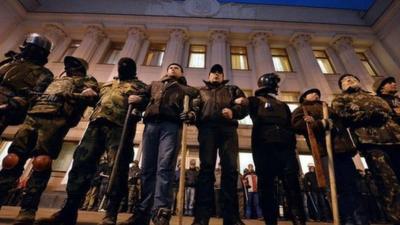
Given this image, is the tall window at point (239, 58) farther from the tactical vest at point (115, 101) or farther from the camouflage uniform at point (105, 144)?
the camouflage uniform at point (105, 144)

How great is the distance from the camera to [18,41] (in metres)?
14.2

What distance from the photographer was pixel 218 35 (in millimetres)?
15000

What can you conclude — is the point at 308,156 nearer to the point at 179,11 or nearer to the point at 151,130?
the point at 151,130

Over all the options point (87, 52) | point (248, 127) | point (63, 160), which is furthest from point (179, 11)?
point (63, 160)

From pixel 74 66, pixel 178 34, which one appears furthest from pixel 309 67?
pixel 74 66

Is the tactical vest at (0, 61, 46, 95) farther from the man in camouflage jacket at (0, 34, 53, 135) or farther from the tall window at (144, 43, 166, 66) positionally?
the tall window at (144, 43, 166, 66)

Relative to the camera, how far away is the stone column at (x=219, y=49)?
43.1ft

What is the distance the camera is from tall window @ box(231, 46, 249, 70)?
1390cm

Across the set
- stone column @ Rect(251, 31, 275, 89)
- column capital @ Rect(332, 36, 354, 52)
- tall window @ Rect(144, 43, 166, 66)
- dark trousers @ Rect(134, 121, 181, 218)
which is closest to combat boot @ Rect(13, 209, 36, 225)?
dark trousers @ Rect(134, 121, 181, 218)

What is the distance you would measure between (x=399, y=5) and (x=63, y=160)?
19833 millimetres

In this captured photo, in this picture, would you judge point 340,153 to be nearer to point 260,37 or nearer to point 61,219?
point 61,219

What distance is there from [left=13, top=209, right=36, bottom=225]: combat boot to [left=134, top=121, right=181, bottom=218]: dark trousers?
1.07m

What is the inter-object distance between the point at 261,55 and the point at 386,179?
38.4 ft

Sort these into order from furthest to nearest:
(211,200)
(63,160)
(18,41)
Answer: (18,41)
(63,160)
(211,200)
